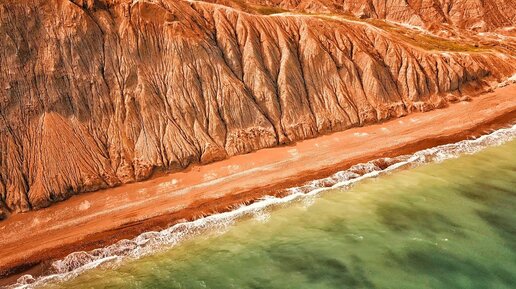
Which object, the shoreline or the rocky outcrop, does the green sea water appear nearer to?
the shoreline

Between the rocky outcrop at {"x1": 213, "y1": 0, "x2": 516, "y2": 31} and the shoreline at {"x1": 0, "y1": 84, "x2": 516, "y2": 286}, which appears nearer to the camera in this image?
the shoreline at {"x1": 0, "y1": 84, "x2": 516, "y2": 286}

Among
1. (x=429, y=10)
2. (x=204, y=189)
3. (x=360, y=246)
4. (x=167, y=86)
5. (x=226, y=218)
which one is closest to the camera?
(x=360, y=246)

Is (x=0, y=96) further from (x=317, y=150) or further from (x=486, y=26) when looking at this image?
(x=486, y=26)

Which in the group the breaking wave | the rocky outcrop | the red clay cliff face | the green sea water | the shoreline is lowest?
the green sea water

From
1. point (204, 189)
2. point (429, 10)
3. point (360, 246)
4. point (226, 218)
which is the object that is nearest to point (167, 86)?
point (204, 189)

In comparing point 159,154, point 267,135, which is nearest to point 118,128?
point 159,154

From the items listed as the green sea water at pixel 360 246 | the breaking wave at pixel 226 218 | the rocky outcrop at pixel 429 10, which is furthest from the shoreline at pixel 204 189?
the rocky outcrop at pixel 429 10

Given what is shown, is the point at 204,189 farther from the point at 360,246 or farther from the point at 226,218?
the point at 360,246

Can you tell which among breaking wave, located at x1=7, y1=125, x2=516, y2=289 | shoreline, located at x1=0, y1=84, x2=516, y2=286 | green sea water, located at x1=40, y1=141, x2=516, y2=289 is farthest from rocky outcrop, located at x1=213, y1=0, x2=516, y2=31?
green sea water, located at x1=40, y1=141, x2=516, y2=289
